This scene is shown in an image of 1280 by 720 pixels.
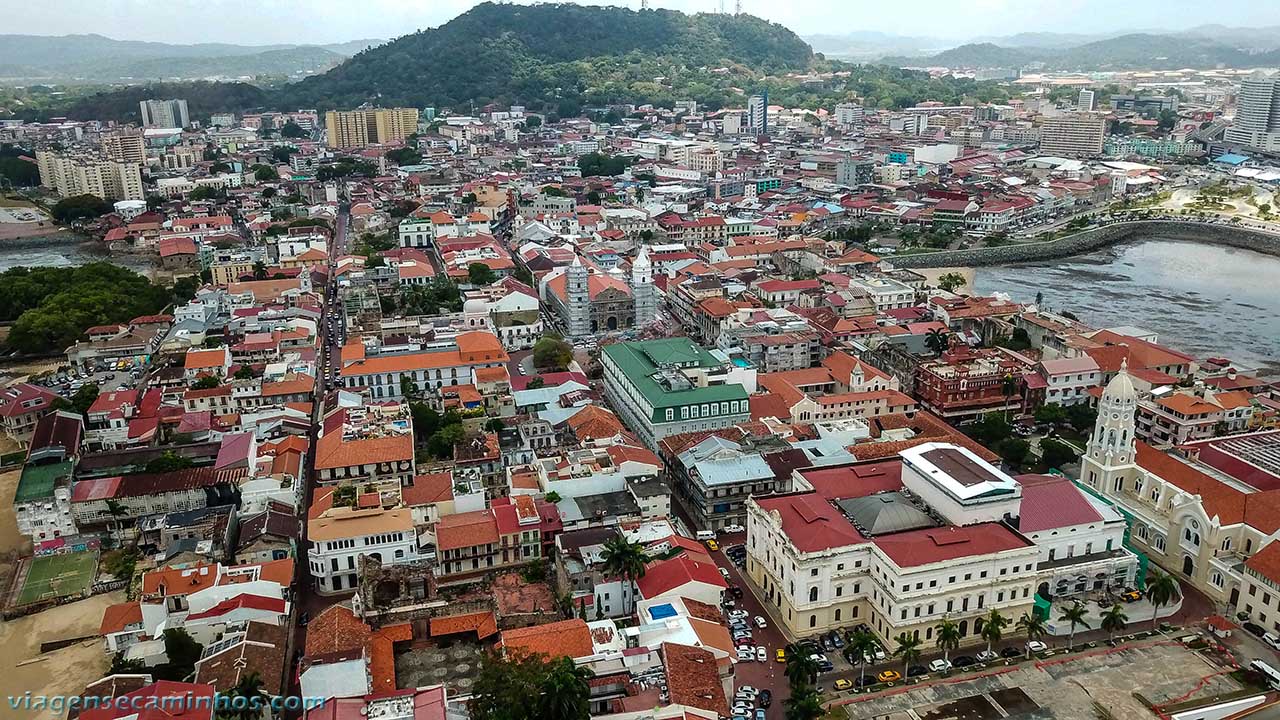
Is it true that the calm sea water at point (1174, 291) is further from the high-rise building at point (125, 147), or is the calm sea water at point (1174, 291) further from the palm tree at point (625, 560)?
the high-rise building at point (125, 147)

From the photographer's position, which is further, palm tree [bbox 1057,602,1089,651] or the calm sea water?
the calm sea water

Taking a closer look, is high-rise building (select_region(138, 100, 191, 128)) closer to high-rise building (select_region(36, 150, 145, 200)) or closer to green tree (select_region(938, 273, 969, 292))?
high-rise building (select_region(36, 150, 145, 200))

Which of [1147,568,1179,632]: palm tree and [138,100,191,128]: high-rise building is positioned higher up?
[138,100,191,128]: high-rise building

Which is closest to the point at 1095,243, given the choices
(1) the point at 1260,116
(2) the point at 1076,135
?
(2) the point at 1076,135

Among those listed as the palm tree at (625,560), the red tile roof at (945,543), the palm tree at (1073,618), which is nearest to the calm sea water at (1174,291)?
the palm tree at (1073,618)

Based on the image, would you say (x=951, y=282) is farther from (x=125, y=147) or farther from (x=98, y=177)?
(x=125, y=147)

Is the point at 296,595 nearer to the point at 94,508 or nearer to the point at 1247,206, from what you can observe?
the point at 94,508

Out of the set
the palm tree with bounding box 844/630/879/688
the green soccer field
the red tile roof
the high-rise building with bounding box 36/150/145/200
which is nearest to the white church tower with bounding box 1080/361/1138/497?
the red tile roof
